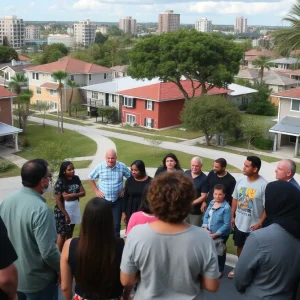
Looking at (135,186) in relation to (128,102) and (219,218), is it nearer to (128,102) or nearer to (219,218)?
(219,218)

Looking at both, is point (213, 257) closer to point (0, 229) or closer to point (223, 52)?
point (0, 229)

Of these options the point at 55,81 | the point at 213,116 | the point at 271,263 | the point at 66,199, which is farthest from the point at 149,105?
the point at 271,263

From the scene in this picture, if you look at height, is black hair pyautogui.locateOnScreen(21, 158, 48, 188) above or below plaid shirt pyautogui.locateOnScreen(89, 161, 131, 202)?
above

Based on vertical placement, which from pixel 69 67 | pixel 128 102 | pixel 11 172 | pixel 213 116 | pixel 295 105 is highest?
pixel 69 67

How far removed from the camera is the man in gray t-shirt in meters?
7.08

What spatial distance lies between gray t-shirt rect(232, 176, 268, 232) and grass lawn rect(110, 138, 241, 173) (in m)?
17.6

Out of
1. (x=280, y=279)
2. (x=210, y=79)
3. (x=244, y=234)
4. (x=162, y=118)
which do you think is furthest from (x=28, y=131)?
(x=280, y=279)

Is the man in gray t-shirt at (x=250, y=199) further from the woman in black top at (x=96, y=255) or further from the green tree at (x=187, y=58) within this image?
the green tree at (x=187, y=58)

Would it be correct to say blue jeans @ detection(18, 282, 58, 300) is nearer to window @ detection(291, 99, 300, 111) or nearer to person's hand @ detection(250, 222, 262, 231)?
person's hand @ detection(250, 222, 262, 231)

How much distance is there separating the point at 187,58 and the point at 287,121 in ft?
36.5

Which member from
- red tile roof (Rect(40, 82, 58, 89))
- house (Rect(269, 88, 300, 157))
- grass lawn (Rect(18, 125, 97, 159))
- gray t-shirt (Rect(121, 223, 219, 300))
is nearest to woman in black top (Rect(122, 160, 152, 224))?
gray t-shirt (Rect(121, 223, 219, 300))

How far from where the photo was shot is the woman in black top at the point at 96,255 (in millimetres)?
3820

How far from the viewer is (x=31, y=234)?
4.46m

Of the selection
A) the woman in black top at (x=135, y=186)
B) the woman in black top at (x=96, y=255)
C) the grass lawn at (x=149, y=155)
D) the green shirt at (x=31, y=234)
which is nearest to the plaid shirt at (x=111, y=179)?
the woman in black top at (x=135, y=186)
